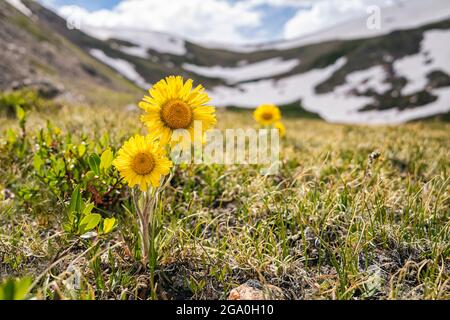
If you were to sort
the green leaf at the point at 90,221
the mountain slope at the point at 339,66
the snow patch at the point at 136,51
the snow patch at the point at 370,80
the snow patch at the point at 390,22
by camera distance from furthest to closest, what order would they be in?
the snow patch at the point at 136,51, the snow patch at the point at 390,22, the snow patch at the point at 370,80, the mountain slope at the point at 339,66, the green leaf at the point at 90,221

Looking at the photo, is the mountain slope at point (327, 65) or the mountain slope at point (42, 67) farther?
the mountain slope at point (327, 65)

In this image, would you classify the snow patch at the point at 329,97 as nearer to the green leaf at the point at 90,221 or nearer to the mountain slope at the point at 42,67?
the mountain slope at the point at 42,67

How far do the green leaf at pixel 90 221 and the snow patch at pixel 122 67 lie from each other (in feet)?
242

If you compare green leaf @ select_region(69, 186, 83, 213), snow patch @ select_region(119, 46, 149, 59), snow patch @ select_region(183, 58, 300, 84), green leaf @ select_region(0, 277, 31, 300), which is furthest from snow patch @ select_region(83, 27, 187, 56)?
green leaf @ select_region(0, 277, 31, 300)

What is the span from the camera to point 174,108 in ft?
7.22

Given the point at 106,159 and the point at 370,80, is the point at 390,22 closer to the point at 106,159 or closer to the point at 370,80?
the point at 370,80

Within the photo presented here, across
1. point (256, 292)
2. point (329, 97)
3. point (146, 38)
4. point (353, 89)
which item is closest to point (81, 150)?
point (256, 292)

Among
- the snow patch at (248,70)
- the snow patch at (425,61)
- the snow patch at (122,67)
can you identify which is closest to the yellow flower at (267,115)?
the snow patch at (425,61)

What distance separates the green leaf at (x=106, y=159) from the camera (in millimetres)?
2859

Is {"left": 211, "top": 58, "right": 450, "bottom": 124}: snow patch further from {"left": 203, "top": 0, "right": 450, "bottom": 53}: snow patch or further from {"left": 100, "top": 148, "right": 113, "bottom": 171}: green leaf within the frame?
{"left": 100, "top": 148, "right": 113, "bottom": 171}: green leaf

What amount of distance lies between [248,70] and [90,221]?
96522mm

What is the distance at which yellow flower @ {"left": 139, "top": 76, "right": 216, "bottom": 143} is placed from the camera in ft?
7.14

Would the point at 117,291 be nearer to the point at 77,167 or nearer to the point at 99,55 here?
the point at 77,167

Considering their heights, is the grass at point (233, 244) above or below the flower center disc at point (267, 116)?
below
